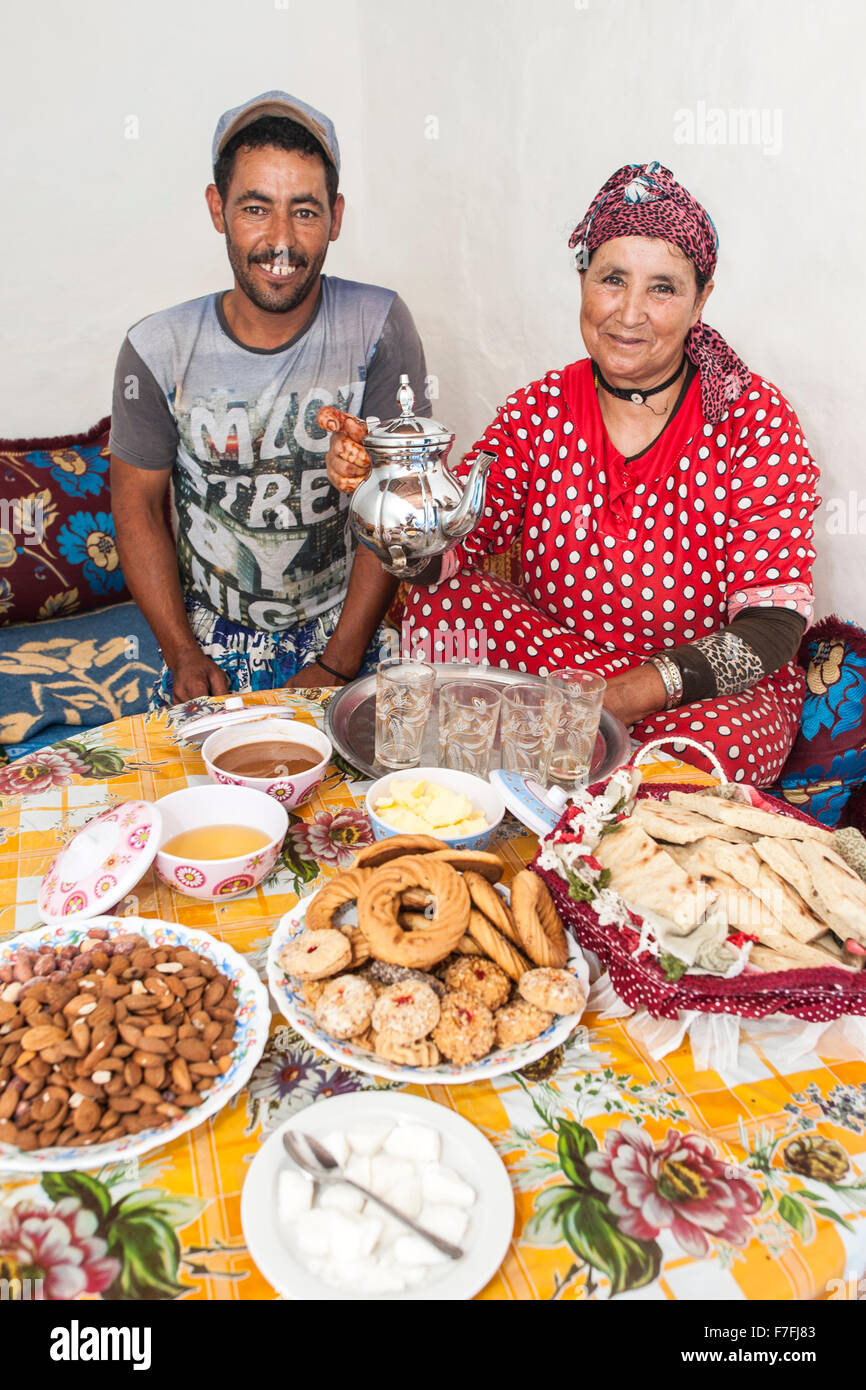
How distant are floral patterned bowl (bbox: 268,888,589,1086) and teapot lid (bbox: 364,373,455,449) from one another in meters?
0.80

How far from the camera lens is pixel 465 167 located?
3.11 meters

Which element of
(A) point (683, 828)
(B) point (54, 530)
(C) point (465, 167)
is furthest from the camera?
(C) point (465, 167)

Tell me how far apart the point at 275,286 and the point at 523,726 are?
4.49ft

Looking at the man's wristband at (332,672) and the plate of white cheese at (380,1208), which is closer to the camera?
the plate of white cheese at (380,1208)

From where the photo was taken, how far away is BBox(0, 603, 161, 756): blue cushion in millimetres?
2646

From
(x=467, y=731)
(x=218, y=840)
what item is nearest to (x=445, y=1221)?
(x=218, y=840)

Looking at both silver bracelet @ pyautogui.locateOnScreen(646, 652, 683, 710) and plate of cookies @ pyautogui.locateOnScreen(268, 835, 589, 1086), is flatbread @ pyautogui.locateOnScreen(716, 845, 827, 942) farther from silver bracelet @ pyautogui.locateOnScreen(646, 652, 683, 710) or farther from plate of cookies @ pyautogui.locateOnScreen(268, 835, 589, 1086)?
silver bracelet @ pyautogui.locateOnScreen(646, 652, 683, 710)

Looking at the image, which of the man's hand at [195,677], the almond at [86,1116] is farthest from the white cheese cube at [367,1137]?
the man's hand at [195,677]

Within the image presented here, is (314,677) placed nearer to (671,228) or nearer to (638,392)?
(638,392)

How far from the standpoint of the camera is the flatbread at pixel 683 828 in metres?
1.05

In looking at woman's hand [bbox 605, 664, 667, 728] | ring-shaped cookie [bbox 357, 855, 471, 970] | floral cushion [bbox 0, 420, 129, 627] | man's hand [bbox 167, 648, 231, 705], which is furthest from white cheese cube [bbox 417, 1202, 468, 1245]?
floral cushion [bbox 0, 420, 129, 627]

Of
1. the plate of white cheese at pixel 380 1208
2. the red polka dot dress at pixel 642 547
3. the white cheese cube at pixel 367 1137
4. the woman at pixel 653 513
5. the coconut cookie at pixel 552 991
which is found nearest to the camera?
the plate of white cheese at pixel 380 1208

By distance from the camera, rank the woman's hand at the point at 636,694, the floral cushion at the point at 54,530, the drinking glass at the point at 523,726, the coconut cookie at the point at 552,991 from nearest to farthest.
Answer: the coconut cookie at the point at 552,991 < the drinking glass at the point at 523,726 < the woman's hand at the point at 636,694 < the floral cushion at the point at 54,530

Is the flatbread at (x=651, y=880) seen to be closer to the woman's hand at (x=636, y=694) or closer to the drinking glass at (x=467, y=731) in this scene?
the drinking glass at (x=467, y=731)
